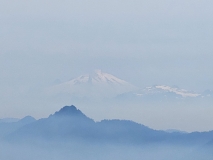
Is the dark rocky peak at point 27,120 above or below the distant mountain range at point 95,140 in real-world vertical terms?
above

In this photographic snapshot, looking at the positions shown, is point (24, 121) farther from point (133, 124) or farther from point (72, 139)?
point (133, 124)

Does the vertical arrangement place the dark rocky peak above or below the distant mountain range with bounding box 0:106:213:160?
above

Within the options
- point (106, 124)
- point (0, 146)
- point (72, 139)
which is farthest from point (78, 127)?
point (0, 146)

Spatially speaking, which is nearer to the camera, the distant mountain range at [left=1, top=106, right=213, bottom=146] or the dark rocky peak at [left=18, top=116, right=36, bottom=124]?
the dark rocky peak at [left=18, top=116, right=36, bottom=124]

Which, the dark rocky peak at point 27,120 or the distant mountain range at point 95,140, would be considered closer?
the dark rocky peak at point 27,120

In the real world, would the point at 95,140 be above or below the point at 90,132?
below

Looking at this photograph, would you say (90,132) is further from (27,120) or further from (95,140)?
(27,120)

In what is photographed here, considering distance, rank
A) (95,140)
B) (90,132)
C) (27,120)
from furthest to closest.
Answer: (90,132) < (95,140) < (27,120)

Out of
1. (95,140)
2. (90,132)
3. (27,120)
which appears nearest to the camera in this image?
(27,120)

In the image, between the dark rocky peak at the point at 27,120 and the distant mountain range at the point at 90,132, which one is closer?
the dark rocky peak at the point at 27,120

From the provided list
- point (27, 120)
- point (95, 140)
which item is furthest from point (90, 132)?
point (27, 120)

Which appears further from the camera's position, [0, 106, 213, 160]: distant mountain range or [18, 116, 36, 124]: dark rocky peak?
[0, 106, 213, 160]: distant mountain range
